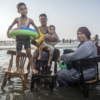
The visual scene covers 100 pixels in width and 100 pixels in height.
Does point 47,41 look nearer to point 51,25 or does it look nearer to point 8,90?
point 51,25

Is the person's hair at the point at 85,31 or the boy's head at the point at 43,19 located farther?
the boy's head at the point at 43,19

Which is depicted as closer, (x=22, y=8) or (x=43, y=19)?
(x=22, y=8)

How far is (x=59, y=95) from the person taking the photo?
2709 mm

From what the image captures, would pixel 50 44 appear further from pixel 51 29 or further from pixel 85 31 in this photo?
pixel 85 31

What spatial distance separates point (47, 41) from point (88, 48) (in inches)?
51.9

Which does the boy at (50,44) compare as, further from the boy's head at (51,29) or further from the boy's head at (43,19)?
the boy's head at (43,19)

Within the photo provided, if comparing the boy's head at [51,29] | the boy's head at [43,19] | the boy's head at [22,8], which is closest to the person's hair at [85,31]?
the boy's head at [51,29]

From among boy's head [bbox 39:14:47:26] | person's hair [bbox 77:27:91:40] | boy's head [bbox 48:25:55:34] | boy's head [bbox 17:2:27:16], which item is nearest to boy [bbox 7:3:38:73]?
boy's head [bbox 17:2:27:16]

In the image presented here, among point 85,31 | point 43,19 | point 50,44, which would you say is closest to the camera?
point 85,31

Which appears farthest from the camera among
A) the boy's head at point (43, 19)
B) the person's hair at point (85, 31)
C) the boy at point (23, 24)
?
the boy's head at point (43, 19)

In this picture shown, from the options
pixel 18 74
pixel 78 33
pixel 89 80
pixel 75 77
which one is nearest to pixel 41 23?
pixel 78 33

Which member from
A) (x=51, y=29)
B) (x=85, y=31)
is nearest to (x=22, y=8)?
(x=51, y=29)

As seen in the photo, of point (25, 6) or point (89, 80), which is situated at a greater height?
point (25, 6)

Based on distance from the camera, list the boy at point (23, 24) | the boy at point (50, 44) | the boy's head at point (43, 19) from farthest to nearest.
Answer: the boy's head at point (43, 19) < the boy at point (50, 44) < the boy at point (23, 24)
